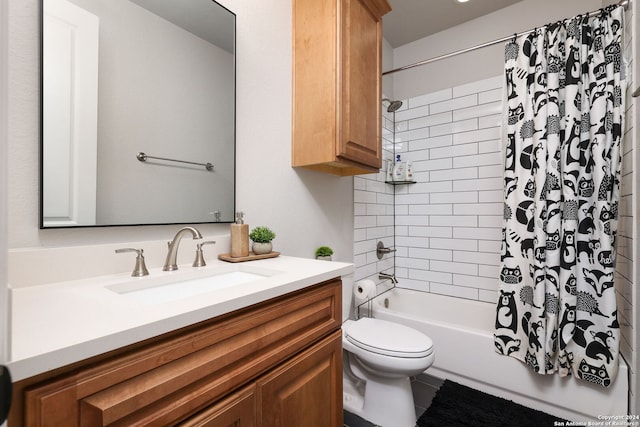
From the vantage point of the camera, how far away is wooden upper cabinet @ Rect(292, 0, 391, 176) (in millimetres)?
1423

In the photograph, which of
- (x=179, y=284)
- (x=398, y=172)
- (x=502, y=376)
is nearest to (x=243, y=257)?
(x=179, y=284)

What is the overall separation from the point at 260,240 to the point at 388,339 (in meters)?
0.86

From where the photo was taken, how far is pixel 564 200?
1.59 meters

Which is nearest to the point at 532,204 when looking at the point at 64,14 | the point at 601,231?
the point at 601,231

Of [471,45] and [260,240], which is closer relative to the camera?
[260,240]

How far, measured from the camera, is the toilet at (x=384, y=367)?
4.56 feet

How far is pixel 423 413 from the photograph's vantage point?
63.8 inches

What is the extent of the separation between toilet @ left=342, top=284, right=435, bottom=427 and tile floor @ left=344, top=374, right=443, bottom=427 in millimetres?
34

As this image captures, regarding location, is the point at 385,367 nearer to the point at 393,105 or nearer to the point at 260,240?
the point at 260,240

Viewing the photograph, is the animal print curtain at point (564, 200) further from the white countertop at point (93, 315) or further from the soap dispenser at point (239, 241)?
the soap dispenser at point (239, 241)

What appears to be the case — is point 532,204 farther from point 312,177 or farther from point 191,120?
point 191,120

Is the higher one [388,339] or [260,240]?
[260,240]

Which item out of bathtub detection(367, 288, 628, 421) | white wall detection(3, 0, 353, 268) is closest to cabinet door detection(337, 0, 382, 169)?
white wall detection(3, 0, 353, 268)

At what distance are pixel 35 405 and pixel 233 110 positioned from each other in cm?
114
